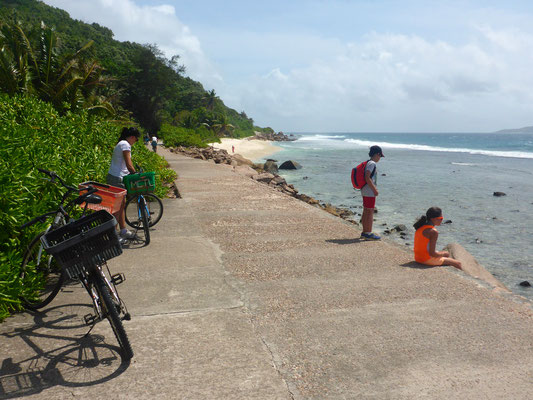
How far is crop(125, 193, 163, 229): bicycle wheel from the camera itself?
696 cm

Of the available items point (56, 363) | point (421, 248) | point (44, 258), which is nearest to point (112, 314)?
point (56, 363)

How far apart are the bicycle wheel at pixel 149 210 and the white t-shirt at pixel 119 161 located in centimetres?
47

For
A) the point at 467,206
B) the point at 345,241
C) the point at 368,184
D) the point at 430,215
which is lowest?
the point at 467,206

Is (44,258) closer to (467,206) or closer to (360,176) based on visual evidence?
(360,176)

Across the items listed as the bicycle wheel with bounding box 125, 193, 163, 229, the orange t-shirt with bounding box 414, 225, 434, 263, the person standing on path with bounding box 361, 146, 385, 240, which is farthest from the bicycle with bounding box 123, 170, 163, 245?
the orange t-shirt with bounding box 414, 225, 434, 263

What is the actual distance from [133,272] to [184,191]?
679 cm

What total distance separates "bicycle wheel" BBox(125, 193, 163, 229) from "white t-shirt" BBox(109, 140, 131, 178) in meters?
0.47

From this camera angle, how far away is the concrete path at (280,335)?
2.97m

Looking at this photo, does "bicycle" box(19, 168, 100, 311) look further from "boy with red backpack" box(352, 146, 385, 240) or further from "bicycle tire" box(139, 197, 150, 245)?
"boy with red backpack" box(352, 146, 385, 240)

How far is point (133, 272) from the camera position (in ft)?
17.0

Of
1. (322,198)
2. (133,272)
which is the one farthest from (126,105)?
(133,272)

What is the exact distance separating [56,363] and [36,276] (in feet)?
4.03

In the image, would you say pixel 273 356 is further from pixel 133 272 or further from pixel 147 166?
pixel 147 166

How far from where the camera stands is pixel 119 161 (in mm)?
6559
